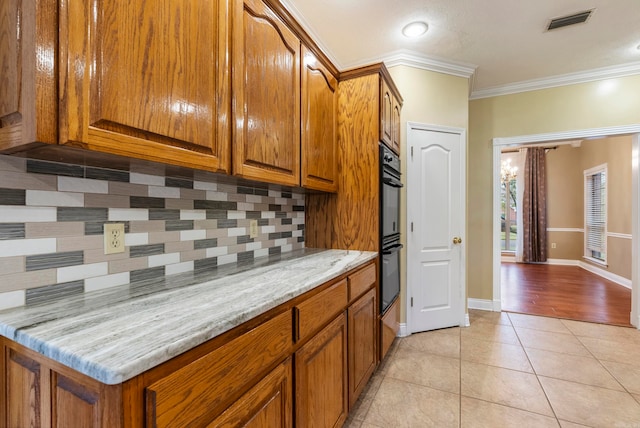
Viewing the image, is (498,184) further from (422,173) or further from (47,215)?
(47,215)

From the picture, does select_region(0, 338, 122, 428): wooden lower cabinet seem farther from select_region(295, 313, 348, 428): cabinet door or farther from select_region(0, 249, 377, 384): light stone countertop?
select_region(295, 313, 348, 428): cabinet door

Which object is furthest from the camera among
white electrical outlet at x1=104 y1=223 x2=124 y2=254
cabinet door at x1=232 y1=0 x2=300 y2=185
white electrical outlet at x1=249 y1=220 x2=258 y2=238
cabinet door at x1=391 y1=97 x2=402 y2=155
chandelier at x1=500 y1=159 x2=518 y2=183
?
chandelier at x1=500 y1=159 x2=518 y2=183

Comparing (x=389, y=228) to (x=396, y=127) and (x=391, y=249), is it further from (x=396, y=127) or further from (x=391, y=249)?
(x=396, y=127)

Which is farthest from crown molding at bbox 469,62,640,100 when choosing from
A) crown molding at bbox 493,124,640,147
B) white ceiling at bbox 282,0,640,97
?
crown molding at bbox 493,124,640,147

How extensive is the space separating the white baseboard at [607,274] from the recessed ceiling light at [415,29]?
5053 mm

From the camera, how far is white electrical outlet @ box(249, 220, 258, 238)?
1741 millimetres

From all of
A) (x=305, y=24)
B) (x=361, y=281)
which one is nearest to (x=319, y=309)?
(x=361, y=281)

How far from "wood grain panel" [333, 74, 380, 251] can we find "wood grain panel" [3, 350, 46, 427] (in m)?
1.70

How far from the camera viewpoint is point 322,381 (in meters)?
1.28

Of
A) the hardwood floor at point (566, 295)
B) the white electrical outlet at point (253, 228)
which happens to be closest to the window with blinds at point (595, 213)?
the hardwood floor at point (566, 295)

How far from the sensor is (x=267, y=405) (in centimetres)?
93

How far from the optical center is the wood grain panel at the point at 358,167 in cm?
206

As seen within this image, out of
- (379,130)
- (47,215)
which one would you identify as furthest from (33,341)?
(379,130)

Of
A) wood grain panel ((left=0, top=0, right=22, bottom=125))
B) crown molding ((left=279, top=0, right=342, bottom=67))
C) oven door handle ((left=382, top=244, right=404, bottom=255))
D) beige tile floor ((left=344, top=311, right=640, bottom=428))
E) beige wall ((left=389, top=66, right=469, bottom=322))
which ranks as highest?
crown molding ((left=279, top=0, right=342, bottom=67))
